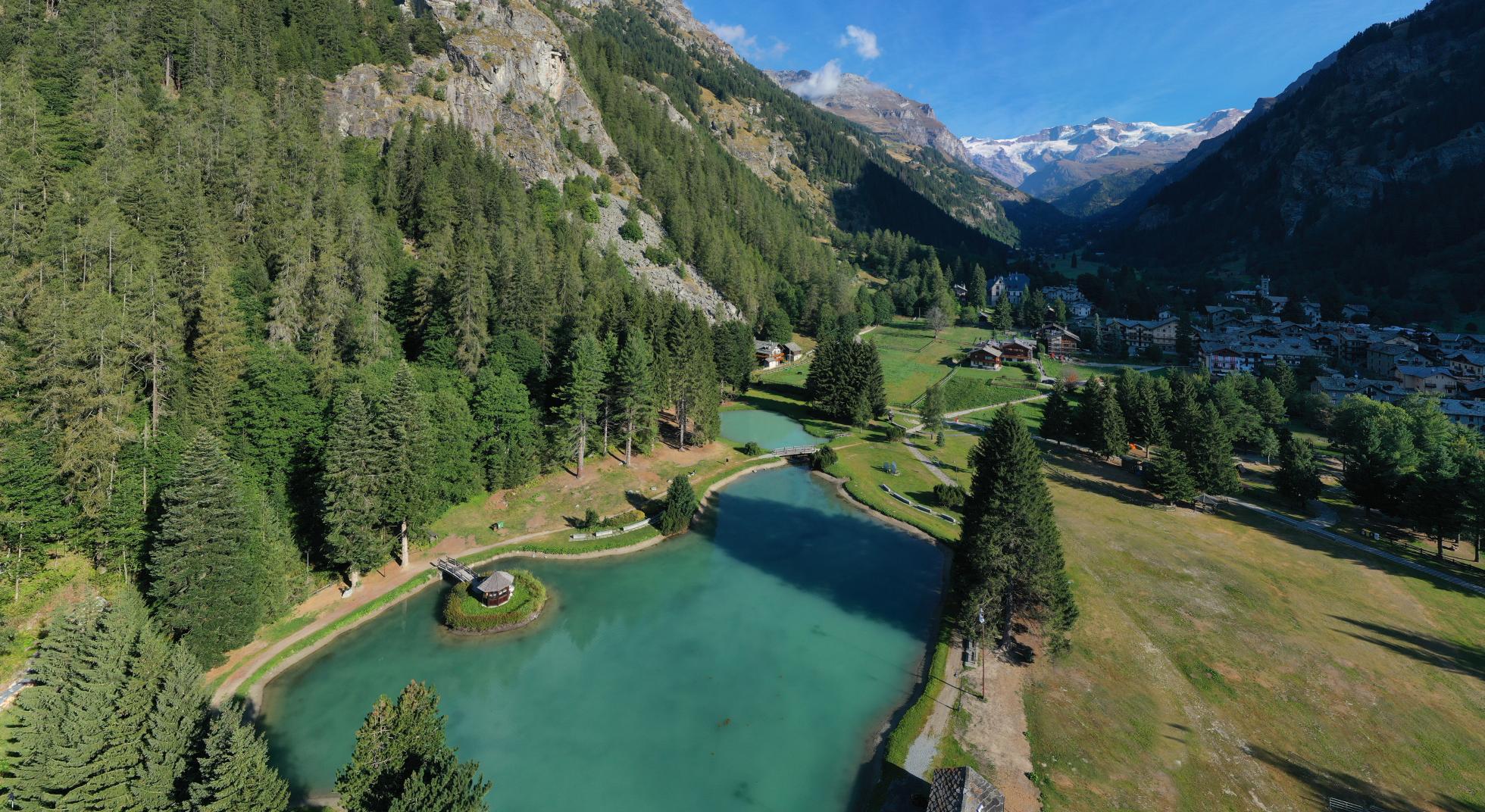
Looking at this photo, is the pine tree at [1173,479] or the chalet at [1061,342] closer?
the pine tree at [1173,479]

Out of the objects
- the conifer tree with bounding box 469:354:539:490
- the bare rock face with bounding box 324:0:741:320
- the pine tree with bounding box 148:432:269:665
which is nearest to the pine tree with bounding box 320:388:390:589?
the pine tree with bounding box 148:432:269:665

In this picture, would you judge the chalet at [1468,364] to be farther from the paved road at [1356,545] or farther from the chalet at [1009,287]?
the chalet at [1009,287]

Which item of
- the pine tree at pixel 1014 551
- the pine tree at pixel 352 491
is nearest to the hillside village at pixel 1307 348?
the pine tree at pixel 1014 551

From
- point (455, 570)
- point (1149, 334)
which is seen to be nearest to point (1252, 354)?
point (1149, 334)

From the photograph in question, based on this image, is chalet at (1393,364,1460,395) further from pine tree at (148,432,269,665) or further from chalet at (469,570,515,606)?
pine tree at (148,432,269,665)

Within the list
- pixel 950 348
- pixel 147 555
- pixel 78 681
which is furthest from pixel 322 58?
pixel 950 348

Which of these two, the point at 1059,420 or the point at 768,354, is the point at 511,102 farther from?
the point at 1059,420

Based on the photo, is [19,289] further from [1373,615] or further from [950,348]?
[950,348]
